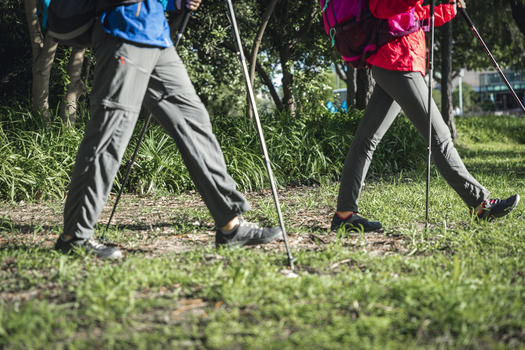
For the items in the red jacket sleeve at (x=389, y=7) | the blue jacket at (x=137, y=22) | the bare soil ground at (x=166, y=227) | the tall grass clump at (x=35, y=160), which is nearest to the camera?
the blue jacket at (x=137, y=22)

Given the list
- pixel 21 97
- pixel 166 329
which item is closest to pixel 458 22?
pixel 21 97

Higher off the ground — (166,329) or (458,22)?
(458,22)

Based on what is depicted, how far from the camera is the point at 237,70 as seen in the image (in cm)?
1348

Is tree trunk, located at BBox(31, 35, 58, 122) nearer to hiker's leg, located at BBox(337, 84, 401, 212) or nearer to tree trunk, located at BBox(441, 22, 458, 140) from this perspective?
hiker's leg, located at BBox(337, 84, 401, 212)

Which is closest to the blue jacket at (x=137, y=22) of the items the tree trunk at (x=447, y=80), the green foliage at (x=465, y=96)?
the tree trunk at (x=447, y=80)

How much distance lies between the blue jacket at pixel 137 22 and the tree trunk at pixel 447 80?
1081 centimetres

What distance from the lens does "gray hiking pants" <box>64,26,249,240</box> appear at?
2.61 meters

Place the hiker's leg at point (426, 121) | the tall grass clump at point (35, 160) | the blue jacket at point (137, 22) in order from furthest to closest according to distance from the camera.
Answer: the tall grass clump at point (35, 160) < the hiker's leg at point (426, 121) < the blue jacket at point (137, 22)

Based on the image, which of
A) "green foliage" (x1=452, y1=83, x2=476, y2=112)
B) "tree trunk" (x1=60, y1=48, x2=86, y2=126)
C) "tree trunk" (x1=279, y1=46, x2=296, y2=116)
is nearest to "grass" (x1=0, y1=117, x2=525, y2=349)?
"tree trunk" (x1=60, y1=48, x2=86, y2=126)

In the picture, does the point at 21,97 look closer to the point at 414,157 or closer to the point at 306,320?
the point at 414,157

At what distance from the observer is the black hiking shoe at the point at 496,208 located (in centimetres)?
351

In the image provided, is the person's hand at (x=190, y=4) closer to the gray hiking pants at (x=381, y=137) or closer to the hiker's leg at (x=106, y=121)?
the hiker's leg at (x=106, y=121)

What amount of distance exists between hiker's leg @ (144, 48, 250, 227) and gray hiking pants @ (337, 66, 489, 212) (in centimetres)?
101

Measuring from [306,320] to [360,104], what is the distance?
26.6 ft
